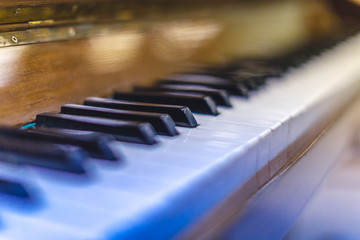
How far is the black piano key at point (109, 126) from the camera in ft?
2.04

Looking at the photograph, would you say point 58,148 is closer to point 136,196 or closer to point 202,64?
point 136,196

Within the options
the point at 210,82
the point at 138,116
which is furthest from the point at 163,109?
the point at 210,82

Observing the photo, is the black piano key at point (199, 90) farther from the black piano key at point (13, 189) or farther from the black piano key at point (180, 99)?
the black piano key at point (13, 189)

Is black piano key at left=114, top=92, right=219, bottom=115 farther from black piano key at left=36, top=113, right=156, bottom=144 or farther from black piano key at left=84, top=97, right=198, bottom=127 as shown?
black piano key at left=36, top=113, right=156, bottom=144

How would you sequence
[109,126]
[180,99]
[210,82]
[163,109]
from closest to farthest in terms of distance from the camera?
[109,126], [163,109], [180,99], [210,82]

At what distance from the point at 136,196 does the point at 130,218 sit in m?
0.05

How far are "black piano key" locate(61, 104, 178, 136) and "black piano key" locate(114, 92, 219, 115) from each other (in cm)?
15

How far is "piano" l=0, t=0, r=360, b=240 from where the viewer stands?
43 cm

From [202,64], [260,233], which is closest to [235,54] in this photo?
[202,64]

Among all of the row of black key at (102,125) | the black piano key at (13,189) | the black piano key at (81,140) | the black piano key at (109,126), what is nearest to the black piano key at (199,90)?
the row of black key at (102,125)

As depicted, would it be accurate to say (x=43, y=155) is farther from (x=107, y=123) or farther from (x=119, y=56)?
(x=119, y=56)

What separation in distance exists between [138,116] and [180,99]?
0.63ft

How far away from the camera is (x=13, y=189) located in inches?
16.9

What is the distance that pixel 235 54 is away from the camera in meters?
1.66
